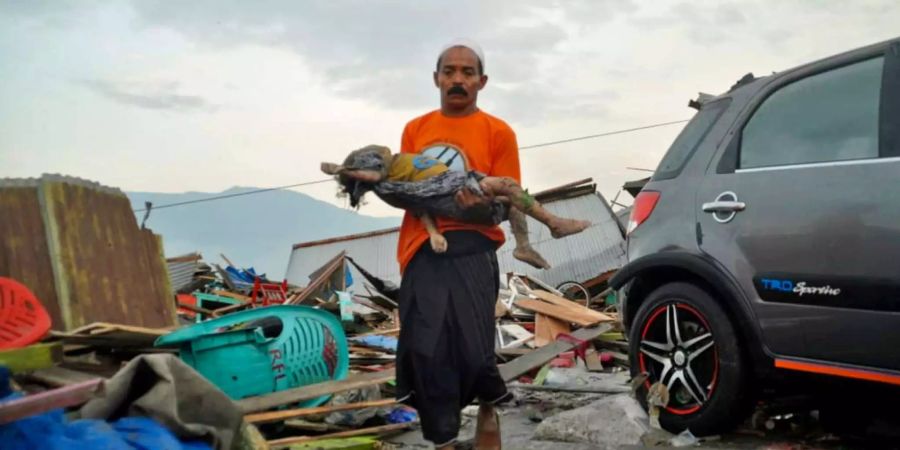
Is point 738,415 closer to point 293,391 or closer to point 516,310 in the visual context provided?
point 293,391

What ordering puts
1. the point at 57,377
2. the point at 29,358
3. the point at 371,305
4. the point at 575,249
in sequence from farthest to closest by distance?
1. the point at 575,249
2. the point at 371,305
3. the point at 57,377
4. the point at 29,358

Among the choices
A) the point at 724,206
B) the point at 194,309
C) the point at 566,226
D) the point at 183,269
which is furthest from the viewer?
the point at 183,269

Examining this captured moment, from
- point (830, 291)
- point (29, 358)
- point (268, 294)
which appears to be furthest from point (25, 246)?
point (268, 294)

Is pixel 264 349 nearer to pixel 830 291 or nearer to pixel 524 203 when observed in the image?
pixel 524 203

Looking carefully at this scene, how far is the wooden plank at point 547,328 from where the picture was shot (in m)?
9.51

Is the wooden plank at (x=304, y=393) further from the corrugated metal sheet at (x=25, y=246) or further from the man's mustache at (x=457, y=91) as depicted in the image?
the man's mustache at (x=457, y=91)

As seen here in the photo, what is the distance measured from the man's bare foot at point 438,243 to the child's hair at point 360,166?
0.38 m

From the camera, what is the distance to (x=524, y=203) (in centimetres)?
377

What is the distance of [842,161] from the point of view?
13.6 ft

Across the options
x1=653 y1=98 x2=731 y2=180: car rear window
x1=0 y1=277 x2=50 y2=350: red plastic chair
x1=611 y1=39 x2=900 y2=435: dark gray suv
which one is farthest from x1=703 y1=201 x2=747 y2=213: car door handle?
x1=0 y1=277 x2=50 y2=350: red plastic chair

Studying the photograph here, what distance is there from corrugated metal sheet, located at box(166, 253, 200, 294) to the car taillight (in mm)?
9265

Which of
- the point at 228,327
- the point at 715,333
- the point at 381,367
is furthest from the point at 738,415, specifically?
the point at 381,367

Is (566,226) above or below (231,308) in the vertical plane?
above

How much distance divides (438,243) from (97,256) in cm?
356
